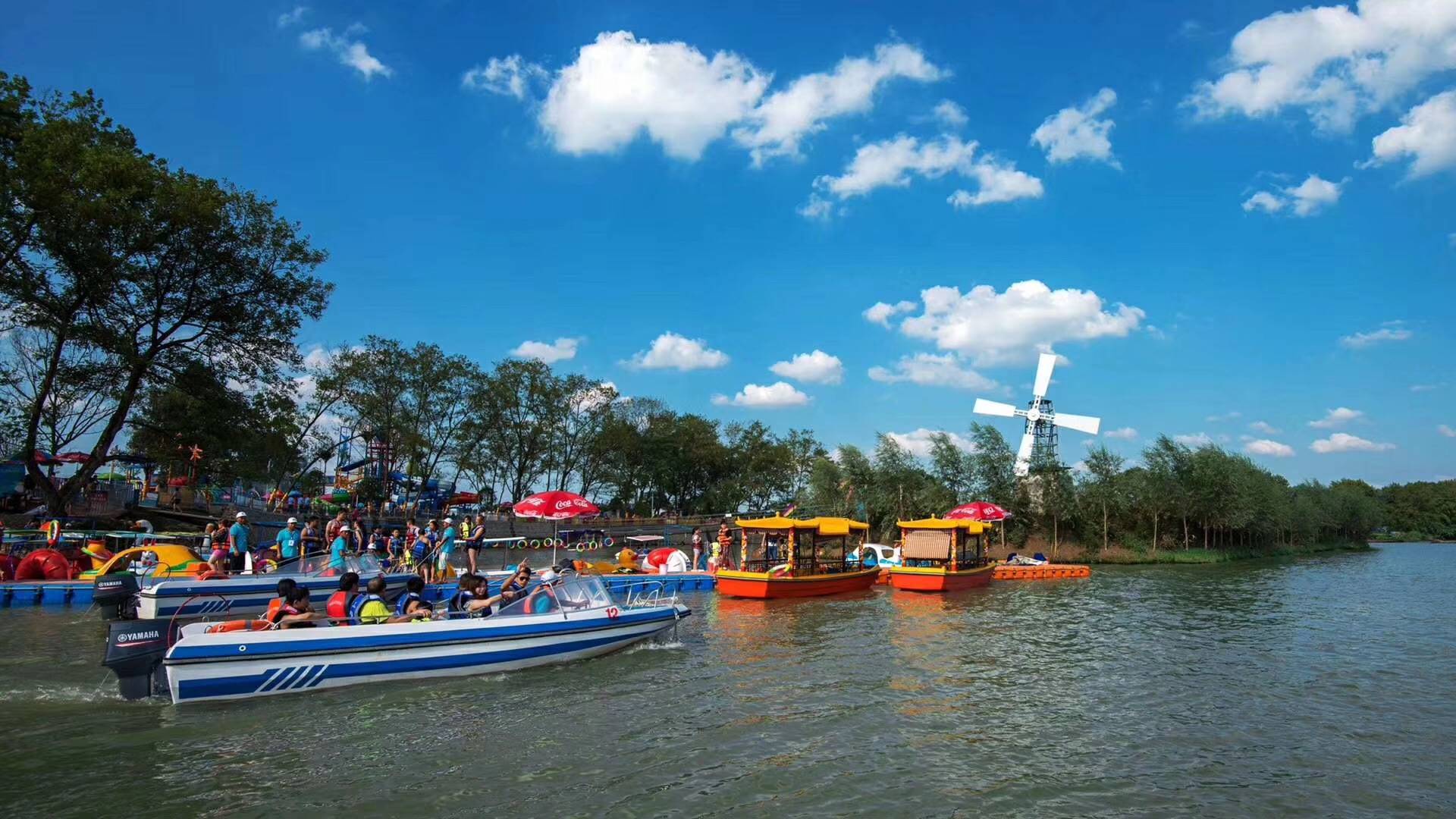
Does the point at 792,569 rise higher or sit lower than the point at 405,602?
lower

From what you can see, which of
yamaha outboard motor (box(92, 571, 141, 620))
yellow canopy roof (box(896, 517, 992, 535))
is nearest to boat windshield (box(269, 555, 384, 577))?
yamaha outboard motor (box(92, 571, 141, 620))

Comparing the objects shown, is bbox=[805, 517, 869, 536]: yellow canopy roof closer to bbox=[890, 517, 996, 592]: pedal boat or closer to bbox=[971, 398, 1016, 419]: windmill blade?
bbox=[890, 517, 996, 592]: pedal boat

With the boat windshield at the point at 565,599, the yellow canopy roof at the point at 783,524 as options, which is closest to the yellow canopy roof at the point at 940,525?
the yellow canopy roof at the point at 783,524

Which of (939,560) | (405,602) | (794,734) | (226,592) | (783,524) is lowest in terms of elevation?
(794,734)

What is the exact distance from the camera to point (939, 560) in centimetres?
3086

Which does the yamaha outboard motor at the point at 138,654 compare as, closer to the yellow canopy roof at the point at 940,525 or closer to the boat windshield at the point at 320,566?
the boat windshield at the point at 320,566

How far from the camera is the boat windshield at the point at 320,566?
65.8 feet

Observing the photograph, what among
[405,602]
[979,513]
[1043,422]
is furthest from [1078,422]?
[405,602]

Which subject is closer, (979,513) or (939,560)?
(939,560)

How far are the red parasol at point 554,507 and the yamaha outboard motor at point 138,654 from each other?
14.0 metres

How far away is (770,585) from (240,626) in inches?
643

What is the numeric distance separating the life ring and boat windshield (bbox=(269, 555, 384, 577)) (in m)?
7.62

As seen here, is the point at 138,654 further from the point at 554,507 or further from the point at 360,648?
the point at 554,507

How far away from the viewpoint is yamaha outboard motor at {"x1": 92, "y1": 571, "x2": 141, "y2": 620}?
18391 millimetres
